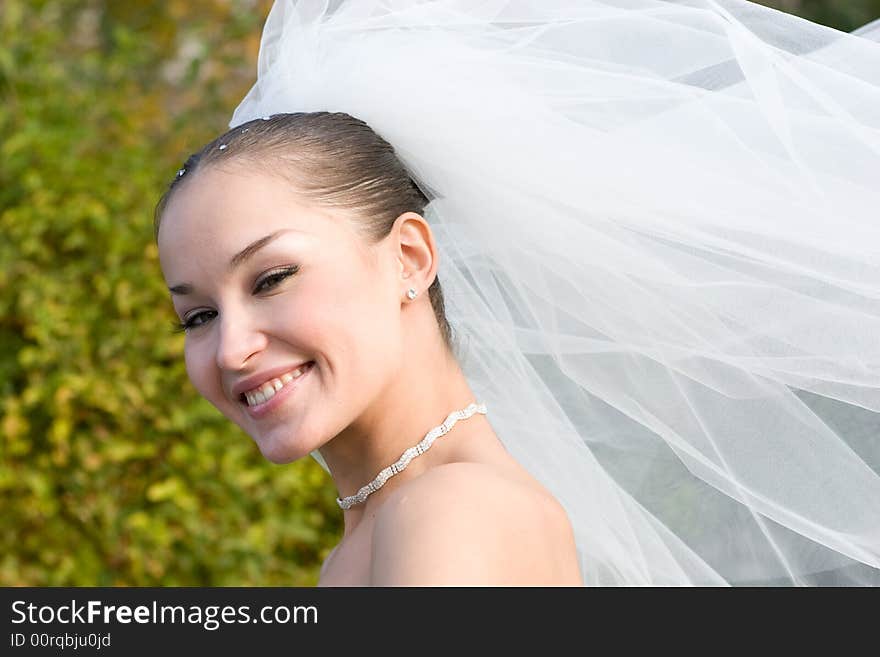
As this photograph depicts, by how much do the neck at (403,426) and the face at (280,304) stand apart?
0.20 feet

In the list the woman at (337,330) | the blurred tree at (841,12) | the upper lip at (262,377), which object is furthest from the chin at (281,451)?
the blurred tree at (841,12)

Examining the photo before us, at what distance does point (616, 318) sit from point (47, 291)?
9.52 feet

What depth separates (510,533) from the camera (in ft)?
5.65

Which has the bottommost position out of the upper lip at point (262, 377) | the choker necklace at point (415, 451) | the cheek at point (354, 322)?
the choker necklace at point (415, 451)

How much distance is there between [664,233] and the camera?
2.13 metres

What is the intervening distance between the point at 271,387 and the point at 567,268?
0.60 meters

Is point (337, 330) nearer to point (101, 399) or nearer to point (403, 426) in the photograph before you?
point (403, 426)

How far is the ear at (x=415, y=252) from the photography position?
206 centimetres

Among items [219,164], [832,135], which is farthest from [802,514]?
[219,164]

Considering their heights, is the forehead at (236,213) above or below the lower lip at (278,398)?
above

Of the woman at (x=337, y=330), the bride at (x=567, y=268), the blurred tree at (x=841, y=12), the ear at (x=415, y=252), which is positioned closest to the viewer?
the woman at (x=337, y=330)

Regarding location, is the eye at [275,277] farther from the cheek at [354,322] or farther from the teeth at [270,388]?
the teeth at [270,388]

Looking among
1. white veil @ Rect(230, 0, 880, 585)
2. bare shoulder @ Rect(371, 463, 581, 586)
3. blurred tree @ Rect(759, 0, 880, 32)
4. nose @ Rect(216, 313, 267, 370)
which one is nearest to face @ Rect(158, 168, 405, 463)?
nose @ Rect(216, 313, 267, 370)
